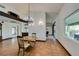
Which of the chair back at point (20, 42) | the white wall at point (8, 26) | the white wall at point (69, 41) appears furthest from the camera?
the chair back at point (20, 42)

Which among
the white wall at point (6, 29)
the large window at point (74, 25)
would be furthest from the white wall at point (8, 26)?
the large window at point (74, 25)

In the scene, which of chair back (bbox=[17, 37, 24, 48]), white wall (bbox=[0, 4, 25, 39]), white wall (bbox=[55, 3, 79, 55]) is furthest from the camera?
chair back (bbox=[17, 37, 24, 48])

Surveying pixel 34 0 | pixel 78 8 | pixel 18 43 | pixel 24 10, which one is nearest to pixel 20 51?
pixel 18 43

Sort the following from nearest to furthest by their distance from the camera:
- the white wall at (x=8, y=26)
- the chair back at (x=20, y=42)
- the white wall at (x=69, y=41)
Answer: the white wall at (x=69, y=41) < the white wall at (x=8, y=26) < the chair back at (x=20, y=42)

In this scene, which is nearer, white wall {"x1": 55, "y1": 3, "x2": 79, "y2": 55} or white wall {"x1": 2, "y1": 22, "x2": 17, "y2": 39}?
white wall {"x1": 55, "y1": 3, "x2": 79, "y2": 55}

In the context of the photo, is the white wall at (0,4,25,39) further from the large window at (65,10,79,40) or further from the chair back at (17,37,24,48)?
the large window at (65,10,79,40)

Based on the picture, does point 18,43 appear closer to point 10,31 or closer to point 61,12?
point 10,31

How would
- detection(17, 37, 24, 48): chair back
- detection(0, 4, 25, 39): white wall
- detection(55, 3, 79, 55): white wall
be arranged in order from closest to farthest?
detection(55, 3, 79, 55): white wall
detection(0, 4, 25, 39): white wall
detection(17, 37, 24, 48): chair back

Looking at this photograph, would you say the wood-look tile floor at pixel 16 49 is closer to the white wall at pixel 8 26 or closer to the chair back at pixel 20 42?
the chair back at pixel 20 42

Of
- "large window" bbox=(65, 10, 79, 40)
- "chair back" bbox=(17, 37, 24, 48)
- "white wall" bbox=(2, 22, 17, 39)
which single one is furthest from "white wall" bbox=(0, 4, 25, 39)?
"large window" bbox=(65, 10, 79, 40)

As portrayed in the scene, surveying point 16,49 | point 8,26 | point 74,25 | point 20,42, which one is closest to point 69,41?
point 74,25

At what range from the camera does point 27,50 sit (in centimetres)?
420

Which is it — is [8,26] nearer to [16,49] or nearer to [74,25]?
[16,49]

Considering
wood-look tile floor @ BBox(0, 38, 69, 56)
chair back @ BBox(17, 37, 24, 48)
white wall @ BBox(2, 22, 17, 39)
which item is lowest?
wood-look tile floor @ BBox(0, 38, 69, 56)
